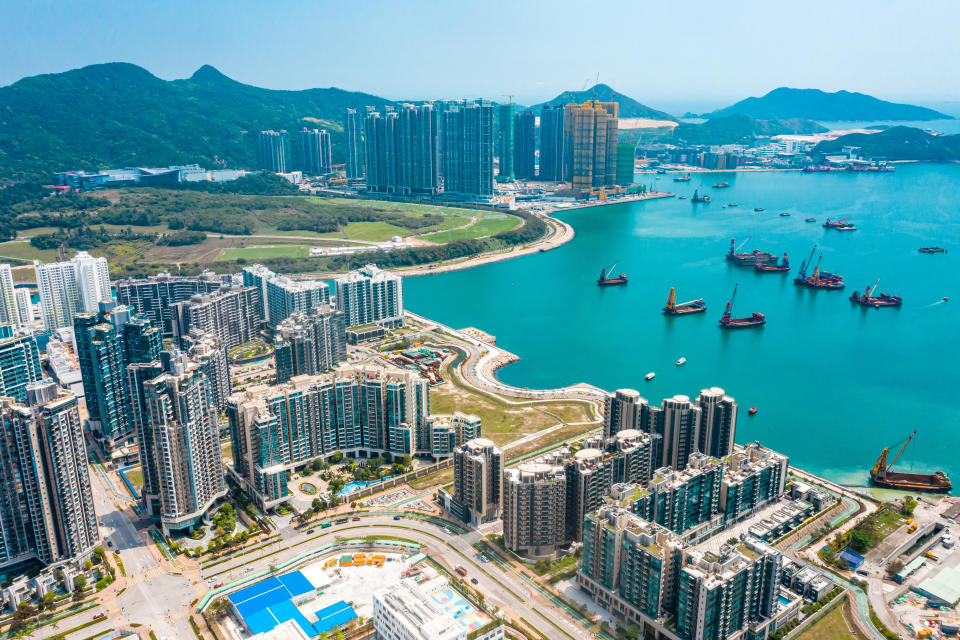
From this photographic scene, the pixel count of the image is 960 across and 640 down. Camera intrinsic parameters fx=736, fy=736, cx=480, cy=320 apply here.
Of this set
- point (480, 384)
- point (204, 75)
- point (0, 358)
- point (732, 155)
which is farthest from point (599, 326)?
point (204, 75)

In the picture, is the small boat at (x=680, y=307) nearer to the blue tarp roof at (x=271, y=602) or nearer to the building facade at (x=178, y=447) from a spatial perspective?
the building facade at (x=178, y=447)

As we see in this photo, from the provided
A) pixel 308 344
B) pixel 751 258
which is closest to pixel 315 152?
pixel 751 258

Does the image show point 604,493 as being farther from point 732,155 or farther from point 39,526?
point 732,155

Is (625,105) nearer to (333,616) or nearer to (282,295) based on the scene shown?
(282,295)

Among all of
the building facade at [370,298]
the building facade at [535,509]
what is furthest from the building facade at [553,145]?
the building facade at [535,509]

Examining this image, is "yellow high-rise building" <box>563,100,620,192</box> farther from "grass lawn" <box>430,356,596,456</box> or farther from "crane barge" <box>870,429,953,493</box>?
"crane barge" <box>870,429,953,493</box>


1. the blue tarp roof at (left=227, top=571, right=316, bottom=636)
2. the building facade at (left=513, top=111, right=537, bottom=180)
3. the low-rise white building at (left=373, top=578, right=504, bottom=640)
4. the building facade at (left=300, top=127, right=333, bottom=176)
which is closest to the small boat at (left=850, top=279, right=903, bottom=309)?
the low-rise white building at (left=373, top=578, right=504, bottom=640)
